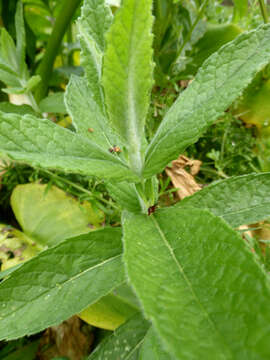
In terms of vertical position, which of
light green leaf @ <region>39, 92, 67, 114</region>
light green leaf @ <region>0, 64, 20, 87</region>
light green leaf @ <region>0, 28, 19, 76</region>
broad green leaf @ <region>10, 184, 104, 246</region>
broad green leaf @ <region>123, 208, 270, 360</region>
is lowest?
broad green leaf @ <region>123, 208, 270, 360</region>

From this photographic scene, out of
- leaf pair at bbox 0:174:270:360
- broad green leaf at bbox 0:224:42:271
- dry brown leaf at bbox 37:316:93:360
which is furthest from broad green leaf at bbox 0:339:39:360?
leaf pair at bbox 0:174:270:360

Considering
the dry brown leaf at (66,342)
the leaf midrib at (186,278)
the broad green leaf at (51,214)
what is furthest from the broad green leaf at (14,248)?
the leaf midrib at (186,278)

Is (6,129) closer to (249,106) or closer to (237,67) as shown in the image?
(237,67)

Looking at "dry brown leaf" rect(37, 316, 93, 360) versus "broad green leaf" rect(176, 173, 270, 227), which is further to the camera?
"dry brown leaf" rect(37, 316, 93, 360)

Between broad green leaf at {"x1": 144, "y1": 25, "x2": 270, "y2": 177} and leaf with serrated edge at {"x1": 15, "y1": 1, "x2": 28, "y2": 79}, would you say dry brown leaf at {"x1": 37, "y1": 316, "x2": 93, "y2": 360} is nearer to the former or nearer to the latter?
broad green leaf at {"x1": 144, "y1": 25, "x2": 270, "y2": 177}

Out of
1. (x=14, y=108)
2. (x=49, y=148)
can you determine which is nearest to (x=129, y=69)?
(x=49, y=148)

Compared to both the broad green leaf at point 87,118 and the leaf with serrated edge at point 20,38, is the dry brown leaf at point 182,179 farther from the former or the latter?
the leaf with serrated edge at point 20,38
